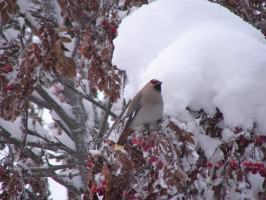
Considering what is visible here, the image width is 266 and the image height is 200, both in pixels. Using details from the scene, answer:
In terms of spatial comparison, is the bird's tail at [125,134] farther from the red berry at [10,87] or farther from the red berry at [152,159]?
the red berry at [10,87]

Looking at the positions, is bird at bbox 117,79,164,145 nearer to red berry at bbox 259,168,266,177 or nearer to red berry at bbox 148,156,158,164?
red berry at bbox 148,156,158,164

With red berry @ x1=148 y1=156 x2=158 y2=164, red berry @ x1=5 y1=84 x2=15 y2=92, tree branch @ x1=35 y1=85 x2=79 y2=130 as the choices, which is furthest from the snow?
tree branch @ x1=35 y1=85 x2=79 y2=130

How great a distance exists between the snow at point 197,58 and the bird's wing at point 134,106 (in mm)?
108

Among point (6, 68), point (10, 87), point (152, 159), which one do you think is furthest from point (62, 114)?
point (152, 159)

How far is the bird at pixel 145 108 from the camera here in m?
3.44

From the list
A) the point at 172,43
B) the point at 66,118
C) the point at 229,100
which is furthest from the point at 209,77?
the point at 66,118

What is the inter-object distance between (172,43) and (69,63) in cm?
75

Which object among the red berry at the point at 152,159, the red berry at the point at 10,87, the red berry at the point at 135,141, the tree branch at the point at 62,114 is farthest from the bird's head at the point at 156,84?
the tree branch at the point at 62,114

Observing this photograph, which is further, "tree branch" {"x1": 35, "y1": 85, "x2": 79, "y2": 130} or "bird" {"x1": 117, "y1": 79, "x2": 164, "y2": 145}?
"tree branch" {"x1": 35, "y1": 85, "x2": 79, "y2": 130}

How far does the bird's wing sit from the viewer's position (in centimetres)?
371

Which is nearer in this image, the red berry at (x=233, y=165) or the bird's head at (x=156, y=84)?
the red berry at (x=233, y=165)

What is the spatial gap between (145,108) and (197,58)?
1.63 ft

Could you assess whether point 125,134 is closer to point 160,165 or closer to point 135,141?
point 135,141

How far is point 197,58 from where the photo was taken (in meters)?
3.52
